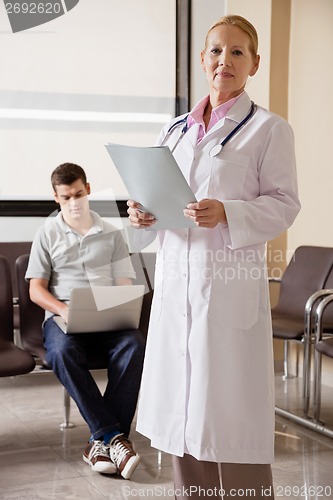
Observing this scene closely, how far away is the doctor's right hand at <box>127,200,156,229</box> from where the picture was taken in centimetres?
198

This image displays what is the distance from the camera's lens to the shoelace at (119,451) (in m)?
2.99

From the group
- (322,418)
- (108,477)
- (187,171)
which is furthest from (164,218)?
(322,418)

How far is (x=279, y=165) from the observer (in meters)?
1.90

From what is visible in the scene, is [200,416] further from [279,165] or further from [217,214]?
[279,165]

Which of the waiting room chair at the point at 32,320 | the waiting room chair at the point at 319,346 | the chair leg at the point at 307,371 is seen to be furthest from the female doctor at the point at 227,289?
the chair leg at the point at 307,371

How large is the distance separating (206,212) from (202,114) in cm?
38

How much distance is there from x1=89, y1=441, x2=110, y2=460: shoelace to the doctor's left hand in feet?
4.97

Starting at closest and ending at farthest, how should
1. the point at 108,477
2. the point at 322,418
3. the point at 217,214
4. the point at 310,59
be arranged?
the point at 217,214, the point at 108,477, the point at 322,418, the point at 310,59

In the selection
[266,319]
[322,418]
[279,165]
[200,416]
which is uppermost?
[279,165]

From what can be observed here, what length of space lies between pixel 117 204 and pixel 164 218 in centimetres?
330

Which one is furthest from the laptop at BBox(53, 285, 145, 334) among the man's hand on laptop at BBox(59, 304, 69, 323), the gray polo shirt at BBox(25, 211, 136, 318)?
the gray polo shirt at BBox(25, 211, 136, 318)

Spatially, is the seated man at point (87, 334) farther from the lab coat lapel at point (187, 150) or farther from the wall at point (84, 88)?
the wall at point (84, 88)

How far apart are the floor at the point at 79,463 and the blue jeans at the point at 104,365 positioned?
0.20 m

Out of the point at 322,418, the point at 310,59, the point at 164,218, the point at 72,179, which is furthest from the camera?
the point at 310,59
